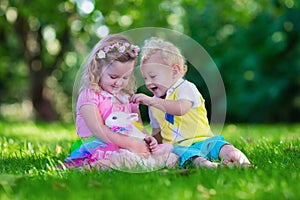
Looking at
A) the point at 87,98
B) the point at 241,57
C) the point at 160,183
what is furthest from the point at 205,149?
the point at 241,57

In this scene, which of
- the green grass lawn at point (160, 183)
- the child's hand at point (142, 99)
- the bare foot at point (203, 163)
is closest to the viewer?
the green grass lawn at point (160, 183)

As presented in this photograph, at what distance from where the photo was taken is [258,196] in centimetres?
205

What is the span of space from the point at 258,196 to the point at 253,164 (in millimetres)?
983

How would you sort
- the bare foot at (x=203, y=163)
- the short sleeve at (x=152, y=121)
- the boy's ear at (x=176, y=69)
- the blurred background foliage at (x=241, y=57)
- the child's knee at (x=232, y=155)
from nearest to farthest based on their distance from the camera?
the bare foot at (x=203, y=163), the child's knee at (x=232, y=155), the boy's ear at (x=176, y=69), the short sleeve at (x=152, y=121), the blurred background foliage at (x=241, y=57)

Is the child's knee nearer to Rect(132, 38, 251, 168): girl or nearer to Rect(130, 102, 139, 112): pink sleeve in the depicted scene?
Rect(132, 38, 251, 168): girl

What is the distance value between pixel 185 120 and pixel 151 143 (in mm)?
277

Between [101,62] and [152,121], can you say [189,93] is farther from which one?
[101,62]

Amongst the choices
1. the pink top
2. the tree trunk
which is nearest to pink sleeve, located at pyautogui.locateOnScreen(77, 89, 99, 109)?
the pink top

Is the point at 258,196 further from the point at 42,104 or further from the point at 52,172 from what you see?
the point at 42,104

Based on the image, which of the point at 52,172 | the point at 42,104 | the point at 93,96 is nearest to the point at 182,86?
the point at 93,96

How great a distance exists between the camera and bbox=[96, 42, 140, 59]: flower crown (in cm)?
316

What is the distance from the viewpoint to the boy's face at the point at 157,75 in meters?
3.14

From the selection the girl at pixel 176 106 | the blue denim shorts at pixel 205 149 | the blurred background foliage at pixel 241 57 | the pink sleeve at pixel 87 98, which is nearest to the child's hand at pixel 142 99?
the girl at pixel 176 106

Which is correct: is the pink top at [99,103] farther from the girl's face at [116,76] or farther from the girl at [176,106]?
the girl at [176,106]
